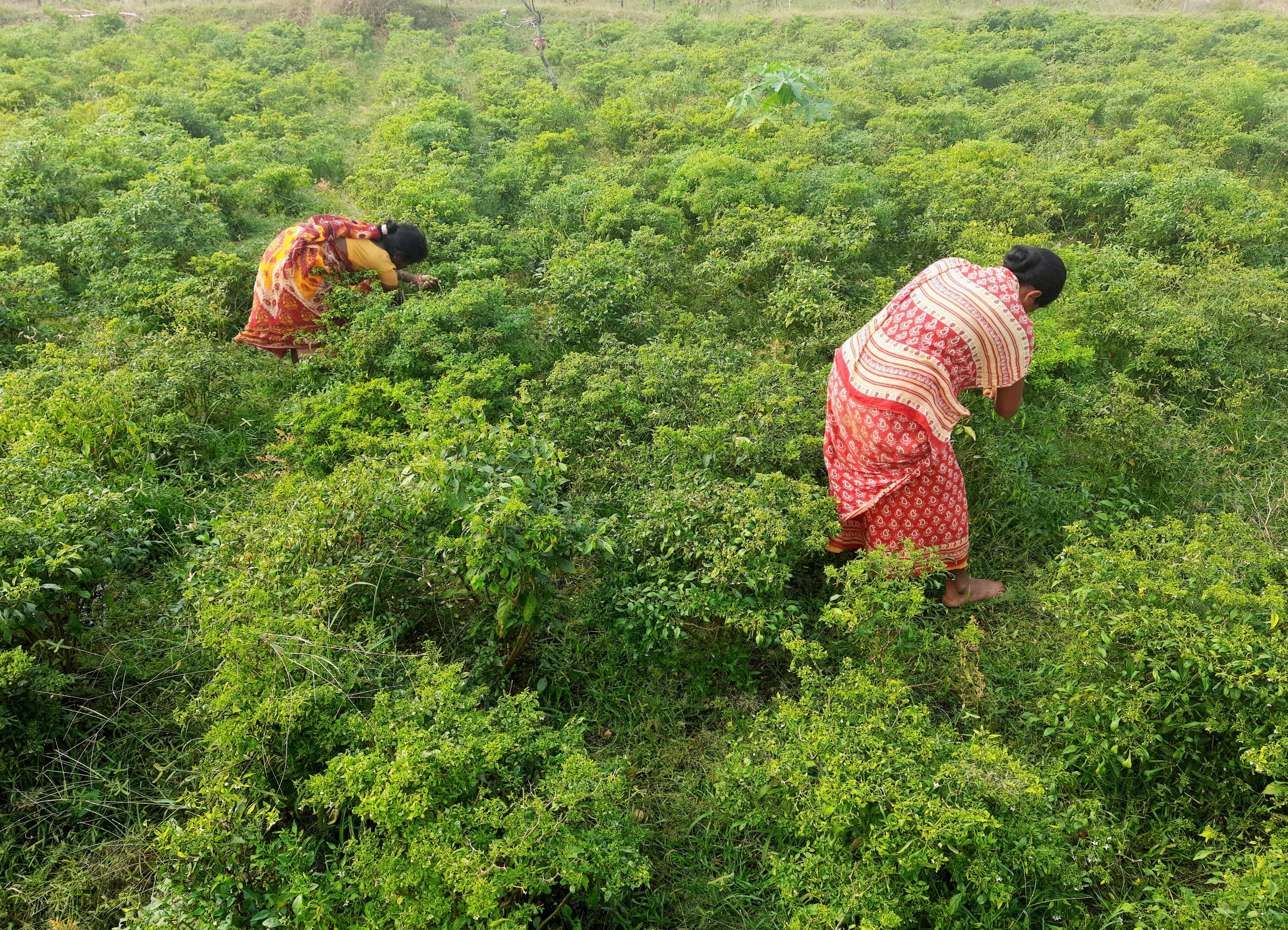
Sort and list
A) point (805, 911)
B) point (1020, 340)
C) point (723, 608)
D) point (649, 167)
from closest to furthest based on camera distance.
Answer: point (805, 911), point (723, 608), point (1020, 340), point (649, 167)

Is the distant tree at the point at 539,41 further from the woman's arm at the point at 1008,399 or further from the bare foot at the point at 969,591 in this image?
the bare foot at the point at 969,591

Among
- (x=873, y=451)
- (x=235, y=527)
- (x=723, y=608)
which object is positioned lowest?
(x=723, y=608)

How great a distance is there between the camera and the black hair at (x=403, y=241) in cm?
543

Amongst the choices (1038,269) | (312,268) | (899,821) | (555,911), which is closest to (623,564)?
(555,911)

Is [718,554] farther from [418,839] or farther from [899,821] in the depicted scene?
[418,839]

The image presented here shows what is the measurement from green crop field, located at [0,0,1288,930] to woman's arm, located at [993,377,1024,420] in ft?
2.34

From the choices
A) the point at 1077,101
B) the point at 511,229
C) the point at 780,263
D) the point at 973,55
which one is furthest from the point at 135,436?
the point at 973,55

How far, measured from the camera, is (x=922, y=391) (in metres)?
3.51

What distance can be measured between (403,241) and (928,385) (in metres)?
3.87

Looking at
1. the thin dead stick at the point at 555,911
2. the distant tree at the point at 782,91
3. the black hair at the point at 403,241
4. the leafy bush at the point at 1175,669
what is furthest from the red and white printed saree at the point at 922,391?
the black hair at the point at 403,241

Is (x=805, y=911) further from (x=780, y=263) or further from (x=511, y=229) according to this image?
(x=511, y=229)

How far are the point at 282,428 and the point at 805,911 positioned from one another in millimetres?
4258

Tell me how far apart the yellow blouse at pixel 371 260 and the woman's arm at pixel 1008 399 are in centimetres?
413

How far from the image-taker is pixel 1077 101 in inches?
374
